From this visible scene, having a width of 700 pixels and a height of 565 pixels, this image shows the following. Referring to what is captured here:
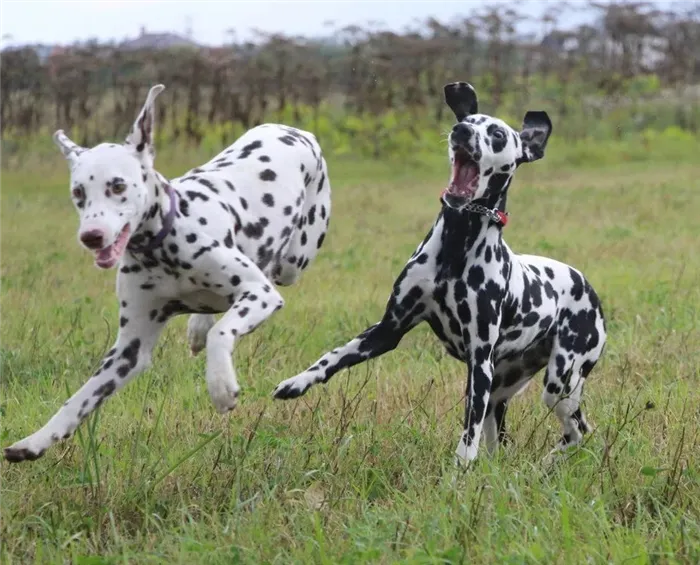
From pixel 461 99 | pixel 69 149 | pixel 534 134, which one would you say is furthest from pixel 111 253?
pixel 534 134

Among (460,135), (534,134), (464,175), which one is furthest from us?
(534,134)

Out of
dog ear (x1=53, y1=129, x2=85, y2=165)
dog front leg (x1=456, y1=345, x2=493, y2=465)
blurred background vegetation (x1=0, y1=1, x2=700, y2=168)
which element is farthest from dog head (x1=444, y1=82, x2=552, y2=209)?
blurred background vegetation (x1=0, y1=1, x2=700, y2=168)

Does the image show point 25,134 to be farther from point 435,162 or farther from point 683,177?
point 683,177

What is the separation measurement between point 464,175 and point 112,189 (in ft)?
5.13

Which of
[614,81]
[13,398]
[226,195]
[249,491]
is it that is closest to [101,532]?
[249,491]

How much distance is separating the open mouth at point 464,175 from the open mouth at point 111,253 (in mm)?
1448

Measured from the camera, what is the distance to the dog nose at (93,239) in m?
4.96

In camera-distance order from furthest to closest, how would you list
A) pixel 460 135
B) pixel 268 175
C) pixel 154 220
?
1. pixel 268 175
2. pixel 154 220
3. pixel 460 135

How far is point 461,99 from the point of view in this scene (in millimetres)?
5145

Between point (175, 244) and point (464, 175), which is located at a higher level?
point (464, 175)

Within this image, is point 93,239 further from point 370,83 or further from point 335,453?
point 370,83

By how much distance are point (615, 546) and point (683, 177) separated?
17.3 metres

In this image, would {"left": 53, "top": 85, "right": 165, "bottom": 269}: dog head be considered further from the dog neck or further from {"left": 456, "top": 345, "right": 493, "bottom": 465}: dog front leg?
{"left": 456, "top": 345, "right": 493, "bottom": 465}: dog front leg

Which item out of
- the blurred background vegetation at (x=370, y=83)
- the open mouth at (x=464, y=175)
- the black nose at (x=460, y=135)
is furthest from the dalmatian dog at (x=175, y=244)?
the blurred background vegetation at (x=370, y=83)
